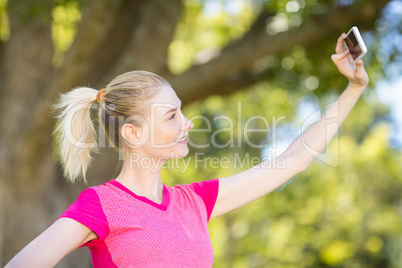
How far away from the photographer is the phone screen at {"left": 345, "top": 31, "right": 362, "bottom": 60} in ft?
6.71

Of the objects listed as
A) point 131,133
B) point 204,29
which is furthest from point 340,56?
point 204,29

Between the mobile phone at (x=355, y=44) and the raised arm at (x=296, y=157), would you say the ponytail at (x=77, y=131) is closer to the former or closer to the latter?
the raised arm at (x=296, y=157)

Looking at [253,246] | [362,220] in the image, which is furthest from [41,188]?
[362,220]

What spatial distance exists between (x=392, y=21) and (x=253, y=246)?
1026 centimetres

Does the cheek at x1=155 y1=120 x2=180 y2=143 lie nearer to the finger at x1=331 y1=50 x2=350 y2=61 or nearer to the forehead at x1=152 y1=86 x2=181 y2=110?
the forehead at x1=152 y1=86 x2=181 y2=110

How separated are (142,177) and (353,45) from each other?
3.33 ft

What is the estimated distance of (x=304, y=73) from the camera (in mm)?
6852

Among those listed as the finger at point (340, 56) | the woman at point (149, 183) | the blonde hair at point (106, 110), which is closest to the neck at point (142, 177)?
the woman at point (149, 183)

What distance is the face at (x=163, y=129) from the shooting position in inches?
79.3

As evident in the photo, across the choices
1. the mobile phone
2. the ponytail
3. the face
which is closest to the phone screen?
the mobile phone

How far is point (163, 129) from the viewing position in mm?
2008

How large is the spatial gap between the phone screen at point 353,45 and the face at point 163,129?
0.74m

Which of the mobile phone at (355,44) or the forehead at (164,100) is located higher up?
the mobile phone at (355,44)

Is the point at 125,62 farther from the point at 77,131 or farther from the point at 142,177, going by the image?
the point at 142,177
